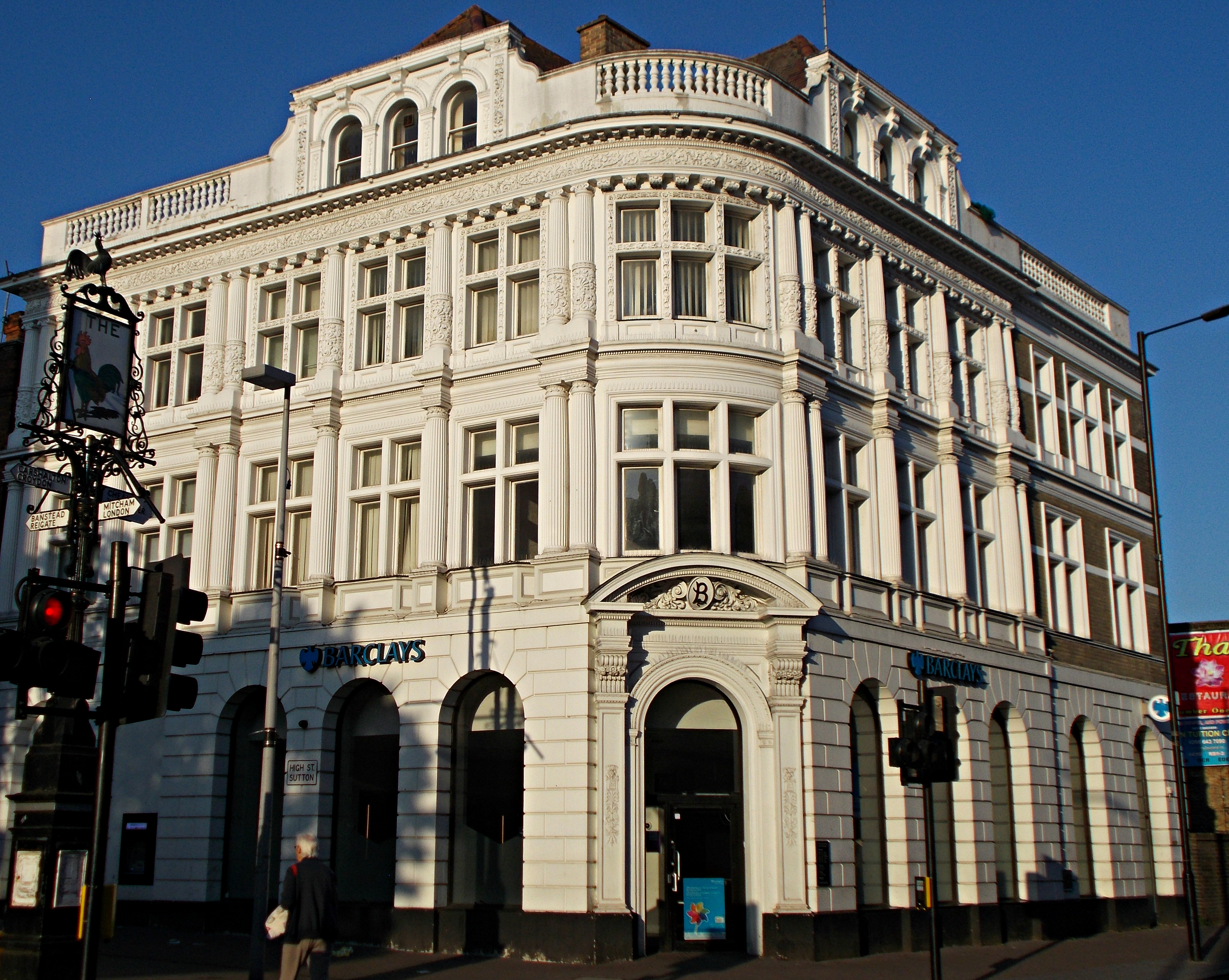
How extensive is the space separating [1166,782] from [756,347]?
22.2 meters

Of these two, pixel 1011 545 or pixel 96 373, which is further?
pixel 1011 545

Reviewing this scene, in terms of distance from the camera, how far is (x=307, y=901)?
52.6ft

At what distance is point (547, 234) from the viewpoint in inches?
1147

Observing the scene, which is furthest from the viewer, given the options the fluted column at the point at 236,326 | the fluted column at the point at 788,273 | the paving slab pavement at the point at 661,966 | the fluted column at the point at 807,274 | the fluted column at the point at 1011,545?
the fluted column at the point at 1011,545

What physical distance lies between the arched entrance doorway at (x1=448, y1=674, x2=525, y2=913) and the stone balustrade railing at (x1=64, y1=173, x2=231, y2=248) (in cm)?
1583

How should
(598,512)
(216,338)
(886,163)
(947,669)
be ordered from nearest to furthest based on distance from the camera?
(598,512), (947,669), (216,338), (886,163)

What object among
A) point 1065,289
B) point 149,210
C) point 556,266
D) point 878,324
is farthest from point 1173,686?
point 149,210

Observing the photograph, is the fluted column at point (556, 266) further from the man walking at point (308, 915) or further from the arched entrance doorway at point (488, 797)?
the man walking at point (308, 915)

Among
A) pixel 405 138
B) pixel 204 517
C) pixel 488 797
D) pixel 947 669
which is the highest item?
pixel 405 138

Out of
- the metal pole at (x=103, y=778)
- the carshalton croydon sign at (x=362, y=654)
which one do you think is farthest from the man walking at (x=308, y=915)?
the carshalton croydon sign at (x=362, y=654)

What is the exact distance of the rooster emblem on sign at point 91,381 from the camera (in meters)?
17.8

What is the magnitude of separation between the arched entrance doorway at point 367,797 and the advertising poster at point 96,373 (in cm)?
1158

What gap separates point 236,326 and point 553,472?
11056 mm

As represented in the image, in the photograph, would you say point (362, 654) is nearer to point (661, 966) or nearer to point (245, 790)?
point (245, 790)
